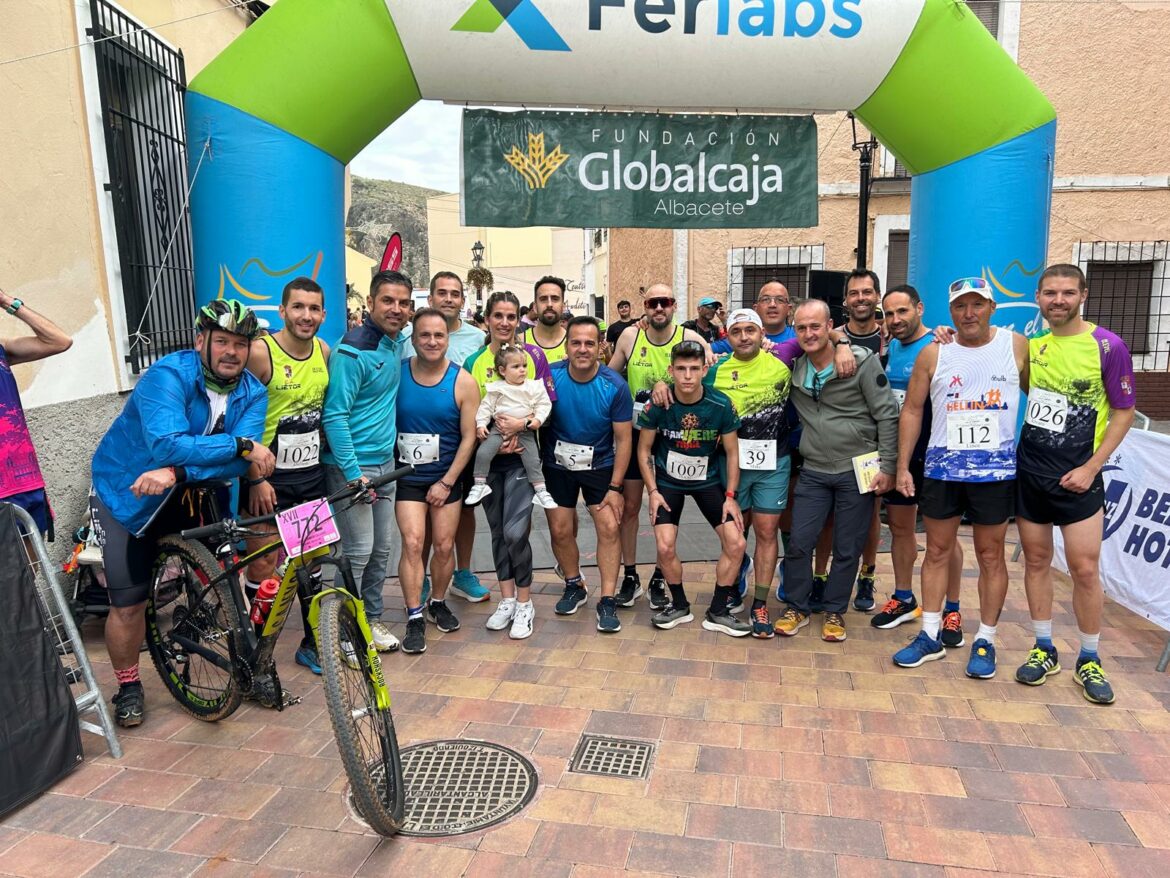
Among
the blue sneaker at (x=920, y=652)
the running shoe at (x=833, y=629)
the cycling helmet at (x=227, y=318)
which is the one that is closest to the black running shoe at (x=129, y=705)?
the cycling helmet at (x=227, y=318)

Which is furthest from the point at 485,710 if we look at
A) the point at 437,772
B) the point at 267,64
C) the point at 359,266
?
the point at 359,266

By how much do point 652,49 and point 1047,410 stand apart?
3.39 m

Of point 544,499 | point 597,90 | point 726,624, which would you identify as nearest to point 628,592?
point 726,624

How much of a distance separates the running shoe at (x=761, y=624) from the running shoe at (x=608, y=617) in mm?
779

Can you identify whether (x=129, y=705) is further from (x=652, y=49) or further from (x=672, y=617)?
(x=652, y=49)

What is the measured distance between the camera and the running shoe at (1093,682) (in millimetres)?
3682

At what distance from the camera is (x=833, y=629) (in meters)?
4.45

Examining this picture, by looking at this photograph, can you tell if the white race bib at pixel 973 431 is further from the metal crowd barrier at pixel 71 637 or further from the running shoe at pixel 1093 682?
the metal crowd barrier at pixel 71 637

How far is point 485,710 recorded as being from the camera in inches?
144

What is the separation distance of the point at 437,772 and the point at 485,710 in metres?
0.53

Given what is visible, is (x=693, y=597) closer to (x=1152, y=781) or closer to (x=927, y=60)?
(x=1152, y=781)

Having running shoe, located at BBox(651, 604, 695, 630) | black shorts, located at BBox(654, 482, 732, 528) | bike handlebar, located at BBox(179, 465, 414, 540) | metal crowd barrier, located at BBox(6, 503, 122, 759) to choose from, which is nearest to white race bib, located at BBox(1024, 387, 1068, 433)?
black shorts, located at BBox(654, 482, 732, 528)

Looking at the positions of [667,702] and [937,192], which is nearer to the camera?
[667,702]

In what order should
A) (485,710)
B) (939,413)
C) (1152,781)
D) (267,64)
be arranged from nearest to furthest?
(1152,781)
(485,710)
(939,413)
(267,64)
